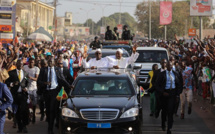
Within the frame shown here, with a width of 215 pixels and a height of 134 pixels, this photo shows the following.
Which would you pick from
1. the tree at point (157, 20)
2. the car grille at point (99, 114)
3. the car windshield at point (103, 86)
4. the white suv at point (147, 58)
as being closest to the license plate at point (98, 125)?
the car grille at point (99, 114)

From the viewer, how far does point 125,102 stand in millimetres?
10984

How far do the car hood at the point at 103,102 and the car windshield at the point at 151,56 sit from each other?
1180 centimetres

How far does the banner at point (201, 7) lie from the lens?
140ft

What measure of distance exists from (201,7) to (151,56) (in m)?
20.8

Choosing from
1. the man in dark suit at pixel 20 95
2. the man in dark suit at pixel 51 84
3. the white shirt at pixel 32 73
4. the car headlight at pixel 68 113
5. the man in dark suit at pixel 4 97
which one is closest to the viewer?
the man in dark suit at pixel 4 97

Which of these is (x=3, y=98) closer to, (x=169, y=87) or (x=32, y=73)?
(x=169, y=87)

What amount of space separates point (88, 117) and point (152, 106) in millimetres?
5669

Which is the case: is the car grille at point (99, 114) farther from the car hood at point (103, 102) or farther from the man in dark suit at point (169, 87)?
the man in dark suit at point (169, 87)

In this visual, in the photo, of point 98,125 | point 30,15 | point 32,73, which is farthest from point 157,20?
point 98,125

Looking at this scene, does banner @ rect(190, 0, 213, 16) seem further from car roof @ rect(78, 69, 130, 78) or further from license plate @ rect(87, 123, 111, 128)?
license plate @ rect(87, 123, 111, 128)

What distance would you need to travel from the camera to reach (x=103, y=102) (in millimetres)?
10953

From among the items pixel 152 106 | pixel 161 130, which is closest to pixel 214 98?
pixel 152 106

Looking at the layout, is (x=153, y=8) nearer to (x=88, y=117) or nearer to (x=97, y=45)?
(x=97, y=45)

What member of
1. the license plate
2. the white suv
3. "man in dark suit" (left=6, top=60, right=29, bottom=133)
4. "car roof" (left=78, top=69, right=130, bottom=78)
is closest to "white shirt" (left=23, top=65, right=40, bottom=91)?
"man in dark suit" (left=6, top=60, right=29, bottom=133)
